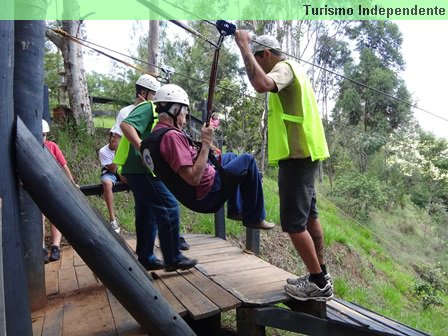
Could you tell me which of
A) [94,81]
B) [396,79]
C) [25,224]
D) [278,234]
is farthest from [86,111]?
[396,79]

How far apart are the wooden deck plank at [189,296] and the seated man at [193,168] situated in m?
0.61

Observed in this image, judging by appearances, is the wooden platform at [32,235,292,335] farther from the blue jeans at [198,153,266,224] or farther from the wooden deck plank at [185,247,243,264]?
the blue jeans at [198,153,266,224]

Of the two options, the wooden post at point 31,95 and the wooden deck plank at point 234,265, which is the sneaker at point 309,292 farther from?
the wooden post at point 31,95

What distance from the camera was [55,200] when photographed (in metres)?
1.63

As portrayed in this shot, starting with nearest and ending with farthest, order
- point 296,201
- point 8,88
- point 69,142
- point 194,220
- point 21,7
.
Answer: point 8,88, point 21,7, point 296,201, point 194,220, point 69,142

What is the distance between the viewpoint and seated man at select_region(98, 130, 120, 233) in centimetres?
416

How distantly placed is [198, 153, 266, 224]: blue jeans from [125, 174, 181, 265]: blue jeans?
0.36 m

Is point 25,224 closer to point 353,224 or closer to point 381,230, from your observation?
point 353,224

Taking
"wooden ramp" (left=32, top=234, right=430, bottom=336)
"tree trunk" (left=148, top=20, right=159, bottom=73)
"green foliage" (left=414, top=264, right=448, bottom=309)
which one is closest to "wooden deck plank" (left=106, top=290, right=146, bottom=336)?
"wooden ramp" (left=32, top=234, right=430, bottom=336)

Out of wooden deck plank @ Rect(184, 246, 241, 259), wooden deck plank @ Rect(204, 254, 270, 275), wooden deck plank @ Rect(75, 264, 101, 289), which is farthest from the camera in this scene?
wooden deck plank @ Rect(184, 246, 241, 259)

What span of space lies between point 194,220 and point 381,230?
437 inches

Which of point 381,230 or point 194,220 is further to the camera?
point 381,230

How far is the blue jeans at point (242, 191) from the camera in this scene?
2.45 metres

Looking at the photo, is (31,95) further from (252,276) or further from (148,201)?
(252,276)
